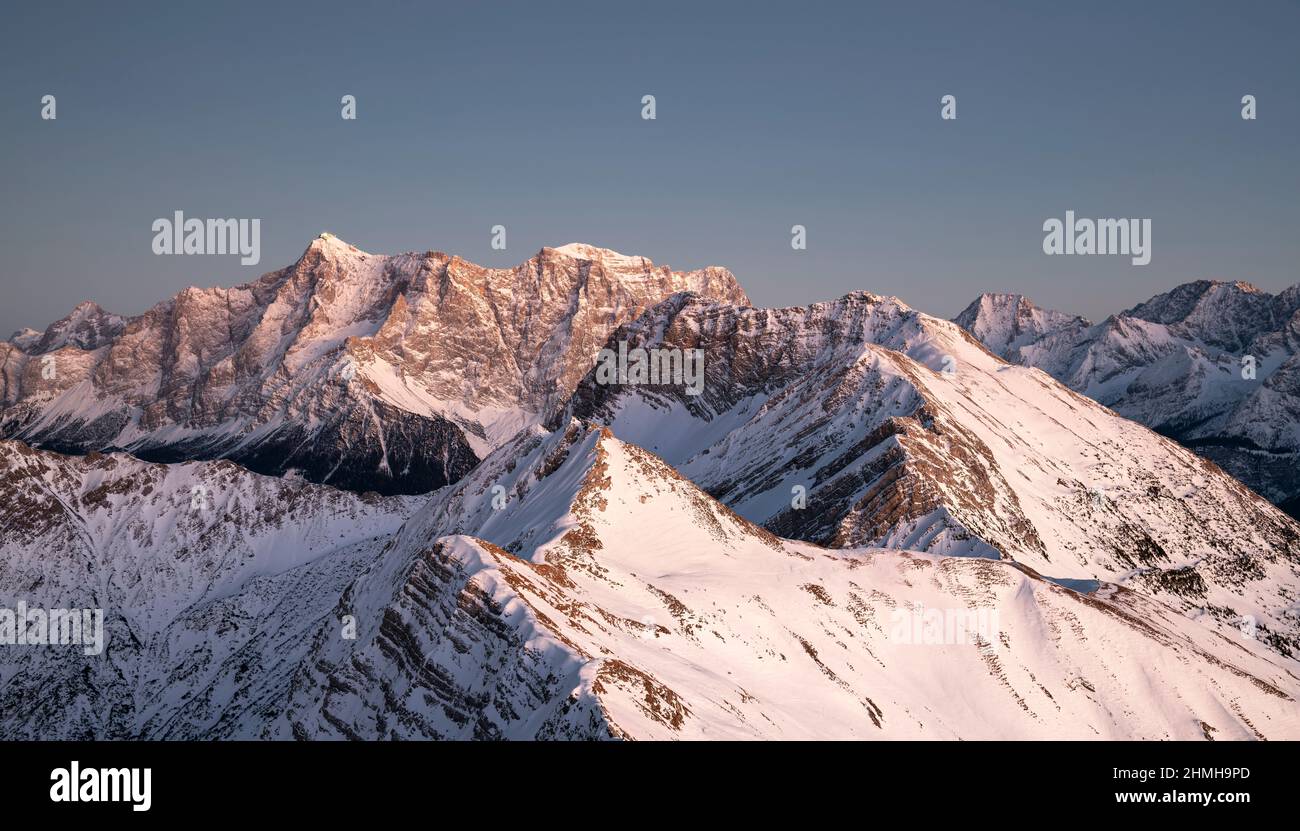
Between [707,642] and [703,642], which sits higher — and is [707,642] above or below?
below

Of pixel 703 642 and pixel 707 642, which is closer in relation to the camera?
pixel 703 642
